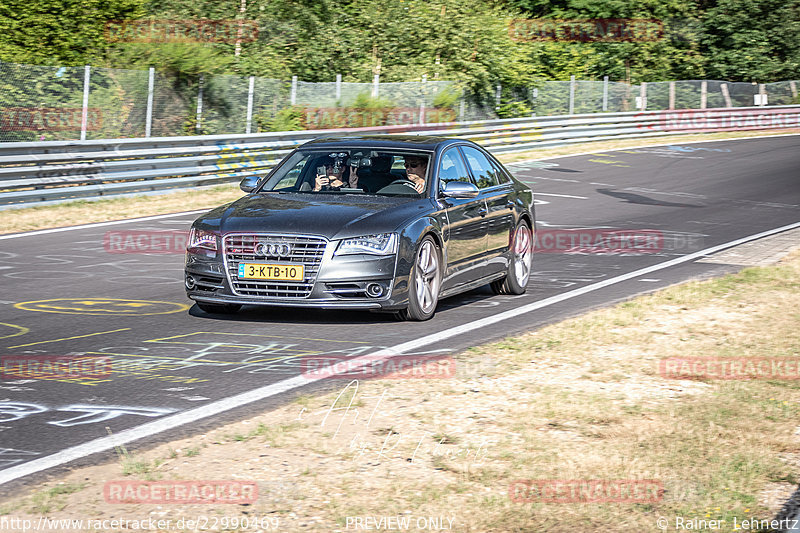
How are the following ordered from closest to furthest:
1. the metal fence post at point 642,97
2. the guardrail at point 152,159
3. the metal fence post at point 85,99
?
the guardrail at point 152,159 → the metal fence post at point 85,99 → the metal fence post at point 642,97

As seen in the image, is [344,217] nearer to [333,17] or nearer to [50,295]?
[50,295]

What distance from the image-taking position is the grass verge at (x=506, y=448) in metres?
4.81

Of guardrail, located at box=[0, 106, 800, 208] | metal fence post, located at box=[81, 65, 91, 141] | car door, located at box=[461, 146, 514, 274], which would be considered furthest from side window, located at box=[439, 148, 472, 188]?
metal fence post, located at box=[81, 65, 91, 141]

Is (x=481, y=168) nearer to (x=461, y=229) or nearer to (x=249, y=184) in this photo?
(x=461, y=229)

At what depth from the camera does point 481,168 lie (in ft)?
37.0

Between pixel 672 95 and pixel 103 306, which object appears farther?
pixel 672 95

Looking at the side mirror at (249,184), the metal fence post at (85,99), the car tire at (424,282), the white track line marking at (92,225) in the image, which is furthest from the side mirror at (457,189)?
the metal fence post at (85,99)

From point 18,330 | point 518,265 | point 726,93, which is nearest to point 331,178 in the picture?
point 518,265

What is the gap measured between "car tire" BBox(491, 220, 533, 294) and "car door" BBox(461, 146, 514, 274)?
0.50 ft

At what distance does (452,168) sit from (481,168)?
70 cm

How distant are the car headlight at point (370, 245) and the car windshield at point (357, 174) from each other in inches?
35.9

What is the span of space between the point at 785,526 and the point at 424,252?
5.34 meters

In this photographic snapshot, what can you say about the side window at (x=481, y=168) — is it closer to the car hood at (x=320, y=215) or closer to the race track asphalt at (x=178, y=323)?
the race track asphalt at (x=178, y=323)

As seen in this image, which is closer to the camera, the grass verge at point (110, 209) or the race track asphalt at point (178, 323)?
the race track asphalt at point (178, 323)
